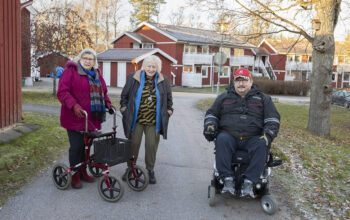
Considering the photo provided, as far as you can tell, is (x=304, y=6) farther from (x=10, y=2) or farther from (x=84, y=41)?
(x=84, y=41)

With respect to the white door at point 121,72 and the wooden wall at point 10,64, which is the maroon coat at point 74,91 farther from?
the white door at point 121,72

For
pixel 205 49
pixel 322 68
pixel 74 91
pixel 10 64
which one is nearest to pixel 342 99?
pixel 205 49

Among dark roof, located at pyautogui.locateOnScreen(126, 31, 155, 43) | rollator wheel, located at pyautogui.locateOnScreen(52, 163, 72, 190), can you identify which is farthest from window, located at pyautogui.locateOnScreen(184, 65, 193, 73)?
rollator wheel, located at pyautogui.locateOnScreen(52, 163, 72, 190)

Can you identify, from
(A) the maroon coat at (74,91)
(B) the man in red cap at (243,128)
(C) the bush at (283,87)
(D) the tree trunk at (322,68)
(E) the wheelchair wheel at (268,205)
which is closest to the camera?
(E) the wheelchair wheel at (268,205)

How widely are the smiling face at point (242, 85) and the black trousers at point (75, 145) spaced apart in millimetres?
2150

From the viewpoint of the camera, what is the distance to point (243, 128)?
17.1ft

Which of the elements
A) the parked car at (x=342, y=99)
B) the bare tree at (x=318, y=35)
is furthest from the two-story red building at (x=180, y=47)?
the bare tree at (x=318, y=35)

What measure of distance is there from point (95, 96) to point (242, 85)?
1941 millimetres

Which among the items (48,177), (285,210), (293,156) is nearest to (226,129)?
(285,210)

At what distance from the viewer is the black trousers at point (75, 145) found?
17.9 feet

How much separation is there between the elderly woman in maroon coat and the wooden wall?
3.69 meters

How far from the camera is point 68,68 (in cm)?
536

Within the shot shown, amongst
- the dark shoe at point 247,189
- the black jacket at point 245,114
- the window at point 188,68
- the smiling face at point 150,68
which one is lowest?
the dark shoe at point 247,189

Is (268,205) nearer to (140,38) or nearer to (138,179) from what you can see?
(138,179)
